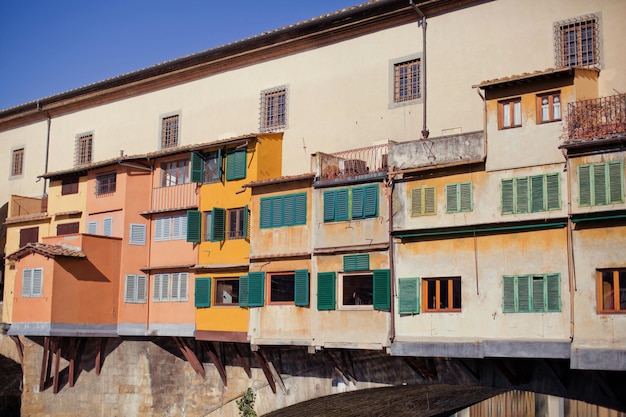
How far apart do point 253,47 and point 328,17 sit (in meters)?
3.64

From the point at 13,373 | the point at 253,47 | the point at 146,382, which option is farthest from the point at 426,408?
the point at 13,373

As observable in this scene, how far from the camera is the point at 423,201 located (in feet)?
71.2

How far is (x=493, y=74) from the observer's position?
23.3m

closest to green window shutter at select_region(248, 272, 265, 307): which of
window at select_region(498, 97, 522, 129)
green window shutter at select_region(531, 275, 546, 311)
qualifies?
green window shutter at select_region(531, 275, 546, 311)

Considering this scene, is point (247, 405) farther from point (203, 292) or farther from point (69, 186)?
point (69, 186)

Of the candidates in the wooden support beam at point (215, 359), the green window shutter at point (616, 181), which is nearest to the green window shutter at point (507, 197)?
the green window shutter at point (616, 181)

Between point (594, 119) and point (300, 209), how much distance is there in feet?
28.2

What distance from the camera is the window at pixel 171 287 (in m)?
28.3

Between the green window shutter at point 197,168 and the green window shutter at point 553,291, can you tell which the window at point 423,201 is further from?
the green window shutter at point 197,168

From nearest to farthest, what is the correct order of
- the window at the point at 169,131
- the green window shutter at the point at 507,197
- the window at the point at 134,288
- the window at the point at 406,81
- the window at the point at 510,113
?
the green window shutter at the point at 507,197 < the window at the point at 510,113 < the window at the point at 406,81 < the window at the point at 134,288 < the window at the point at 169,131

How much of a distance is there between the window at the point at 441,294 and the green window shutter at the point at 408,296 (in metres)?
0.20

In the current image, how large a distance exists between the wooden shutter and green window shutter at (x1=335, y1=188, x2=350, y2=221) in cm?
647

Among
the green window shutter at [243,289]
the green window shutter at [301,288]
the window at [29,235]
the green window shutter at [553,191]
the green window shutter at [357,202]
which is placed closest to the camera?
the green window shutter at [553,191]

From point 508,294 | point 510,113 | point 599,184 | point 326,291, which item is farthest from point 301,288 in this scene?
point 599,184
